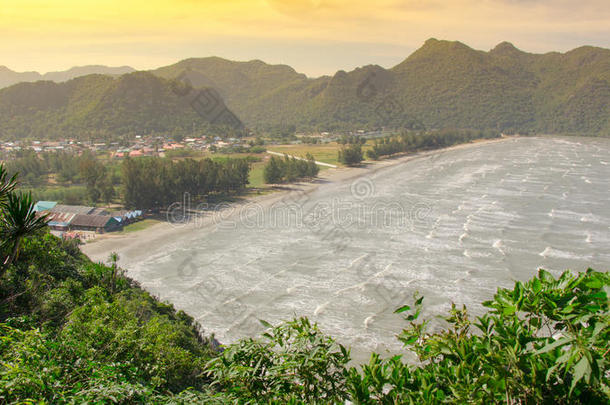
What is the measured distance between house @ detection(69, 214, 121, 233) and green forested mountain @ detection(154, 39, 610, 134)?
348 ft

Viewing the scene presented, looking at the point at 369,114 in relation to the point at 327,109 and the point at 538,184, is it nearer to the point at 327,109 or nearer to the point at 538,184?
the point at 327,109

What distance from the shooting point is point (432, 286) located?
24.6 metres

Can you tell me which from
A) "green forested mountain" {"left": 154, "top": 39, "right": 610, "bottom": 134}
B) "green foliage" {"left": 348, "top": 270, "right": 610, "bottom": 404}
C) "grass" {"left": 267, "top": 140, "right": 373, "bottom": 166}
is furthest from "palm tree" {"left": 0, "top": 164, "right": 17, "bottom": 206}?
"green forested mountain" {"left": 154, "top": 39, "right": 610, "bottom": 134}

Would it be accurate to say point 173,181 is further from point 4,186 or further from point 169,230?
point 4,186

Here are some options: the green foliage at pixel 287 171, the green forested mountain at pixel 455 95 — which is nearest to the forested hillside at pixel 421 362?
the green foliage at pixel 287 171

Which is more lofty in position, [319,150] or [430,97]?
[430,97]

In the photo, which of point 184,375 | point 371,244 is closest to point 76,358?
point 184,375

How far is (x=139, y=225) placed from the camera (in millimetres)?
39500

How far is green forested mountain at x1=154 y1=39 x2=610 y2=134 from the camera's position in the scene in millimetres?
137625

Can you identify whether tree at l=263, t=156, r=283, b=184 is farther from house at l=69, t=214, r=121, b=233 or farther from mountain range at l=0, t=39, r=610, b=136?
mountain range at l=0, t=39, r=610, b=136

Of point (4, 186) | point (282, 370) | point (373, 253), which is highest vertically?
point (4, 186)

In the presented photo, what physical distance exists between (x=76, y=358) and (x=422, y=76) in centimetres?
18525

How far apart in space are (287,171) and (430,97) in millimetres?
118216

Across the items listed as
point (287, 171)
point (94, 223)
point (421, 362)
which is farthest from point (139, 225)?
point (421, 362)
